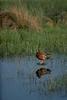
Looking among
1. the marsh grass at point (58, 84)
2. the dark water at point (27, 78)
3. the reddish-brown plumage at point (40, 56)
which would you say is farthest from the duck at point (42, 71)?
the reddish-brown plumage at point (40, 56)

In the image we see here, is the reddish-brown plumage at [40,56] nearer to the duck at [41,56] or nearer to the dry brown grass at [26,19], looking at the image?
the duck at [41,56]

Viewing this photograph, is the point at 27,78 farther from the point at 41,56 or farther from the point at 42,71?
the point at 41,56

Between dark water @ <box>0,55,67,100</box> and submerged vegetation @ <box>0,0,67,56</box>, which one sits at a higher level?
submerged vegetation @ <box>0,0,67,56</box>

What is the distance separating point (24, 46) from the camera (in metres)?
12.2

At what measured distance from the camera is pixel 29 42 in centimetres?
1241

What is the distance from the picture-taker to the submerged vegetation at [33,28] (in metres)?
12.2

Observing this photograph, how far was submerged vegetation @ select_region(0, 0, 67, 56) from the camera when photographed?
12172mm

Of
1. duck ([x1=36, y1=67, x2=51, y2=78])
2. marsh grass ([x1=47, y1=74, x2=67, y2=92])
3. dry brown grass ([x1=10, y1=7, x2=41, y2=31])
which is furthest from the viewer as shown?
dry brown grass ([x1=10, y1=7, x2=41, y2=31])

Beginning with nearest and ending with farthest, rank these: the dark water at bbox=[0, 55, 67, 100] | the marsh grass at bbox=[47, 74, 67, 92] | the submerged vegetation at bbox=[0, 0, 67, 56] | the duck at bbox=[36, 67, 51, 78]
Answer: the dark water at bbox=[0, 55, 67, 100], the marsh grass at bbox=[47, 74, 67, 92], the duck at bbox=[36, 67, 51, 78], the submerged vegetation at bbox=[0, 0, 67, 56]

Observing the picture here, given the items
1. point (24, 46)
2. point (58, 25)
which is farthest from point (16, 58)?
point (58, 25)

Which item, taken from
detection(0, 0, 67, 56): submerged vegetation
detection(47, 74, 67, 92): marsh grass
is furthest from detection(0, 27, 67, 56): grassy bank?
detection(47, 74, 67, 92): marsh grass

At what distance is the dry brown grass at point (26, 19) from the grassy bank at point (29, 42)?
1.73ft

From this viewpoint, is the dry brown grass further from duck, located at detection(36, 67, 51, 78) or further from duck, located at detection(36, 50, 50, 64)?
duck, located at detection(36, 67, 51, 78)

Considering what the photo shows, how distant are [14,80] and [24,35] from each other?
11.5 feet
